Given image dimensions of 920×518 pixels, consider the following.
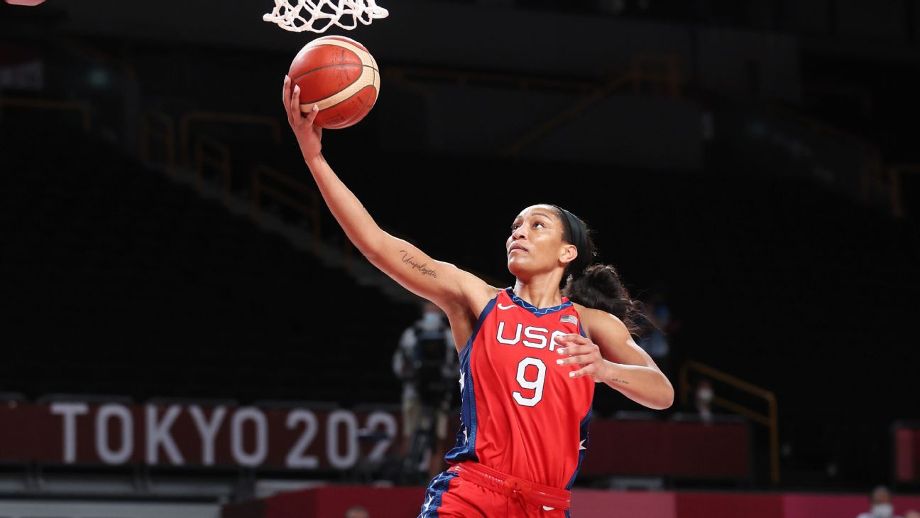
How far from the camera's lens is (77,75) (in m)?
24.1

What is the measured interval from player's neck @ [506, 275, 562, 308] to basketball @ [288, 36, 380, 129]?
87 centimetres

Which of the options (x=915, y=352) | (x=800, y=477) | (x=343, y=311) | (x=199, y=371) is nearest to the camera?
(x=199, y=371)

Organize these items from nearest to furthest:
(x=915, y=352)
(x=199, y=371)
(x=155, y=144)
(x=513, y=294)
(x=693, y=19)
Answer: (x=513, y=294) → (x=199, y=371) → (x=915, y=352) → (x=155, y=144) → (x=693, y=19)

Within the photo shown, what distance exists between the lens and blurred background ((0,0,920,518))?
14.3m

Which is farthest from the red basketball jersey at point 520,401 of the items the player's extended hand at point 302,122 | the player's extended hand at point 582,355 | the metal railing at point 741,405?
the metal railing at point 741,405

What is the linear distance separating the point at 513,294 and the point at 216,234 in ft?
47.3

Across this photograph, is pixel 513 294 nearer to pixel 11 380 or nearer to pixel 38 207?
pixel 11 380

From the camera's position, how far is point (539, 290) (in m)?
5.93

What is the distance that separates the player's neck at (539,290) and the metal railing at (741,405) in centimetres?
1153

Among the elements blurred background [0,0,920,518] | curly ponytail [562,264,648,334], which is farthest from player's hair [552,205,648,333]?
blurred background [0,0,920,518]

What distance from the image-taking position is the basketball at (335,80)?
225 inches

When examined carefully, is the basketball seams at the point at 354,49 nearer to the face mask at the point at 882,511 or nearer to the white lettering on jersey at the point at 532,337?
the white lettering on jersey at the point at 532,337

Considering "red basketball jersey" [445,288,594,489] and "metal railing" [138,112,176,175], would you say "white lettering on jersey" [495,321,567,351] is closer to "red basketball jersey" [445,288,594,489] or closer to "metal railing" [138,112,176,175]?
"red basketball jersey" [445,288,594,489]

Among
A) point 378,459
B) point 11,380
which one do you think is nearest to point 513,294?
point 378,459
